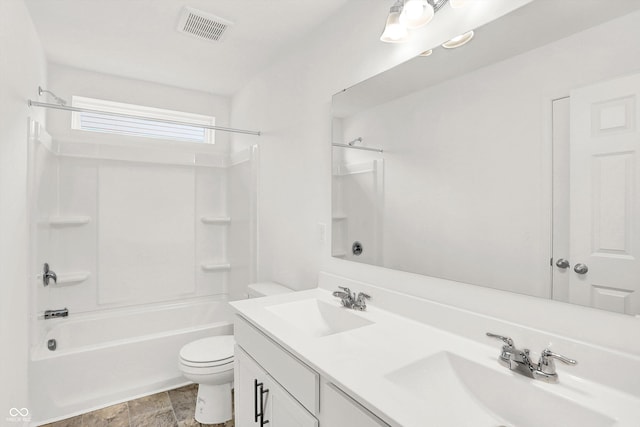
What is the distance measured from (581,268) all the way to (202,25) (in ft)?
7.36

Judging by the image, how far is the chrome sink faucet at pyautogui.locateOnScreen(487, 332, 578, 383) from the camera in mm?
848

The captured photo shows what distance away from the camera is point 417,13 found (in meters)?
1.24

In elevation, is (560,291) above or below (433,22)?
below

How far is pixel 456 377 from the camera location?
0.98m

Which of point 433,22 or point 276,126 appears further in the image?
point 276,126

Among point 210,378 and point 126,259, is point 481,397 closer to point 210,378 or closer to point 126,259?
point 210,378

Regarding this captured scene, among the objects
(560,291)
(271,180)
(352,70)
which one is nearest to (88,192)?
(271,180)

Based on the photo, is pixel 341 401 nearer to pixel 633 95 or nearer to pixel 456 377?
pixel 456 377

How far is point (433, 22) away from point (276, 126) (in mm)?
1357

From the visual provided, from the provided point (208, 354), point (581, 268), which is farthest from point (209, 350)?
point (581, 268)

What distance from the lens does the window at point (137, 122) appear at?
9.17 feet

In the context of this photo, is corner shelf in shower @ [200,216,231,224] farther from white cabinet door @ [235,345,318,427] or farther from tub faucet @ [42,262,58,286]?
white cabinet door @ [235,345,318,427]

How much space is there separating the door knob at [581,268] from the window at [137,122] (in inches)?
104

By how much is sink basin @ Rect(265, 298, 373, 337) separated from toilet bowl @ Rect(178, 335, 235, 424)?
0.75 m
